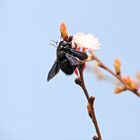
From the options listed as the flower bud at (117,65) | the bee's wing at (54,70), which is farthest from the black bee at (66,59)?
the flower bud at (117,65)

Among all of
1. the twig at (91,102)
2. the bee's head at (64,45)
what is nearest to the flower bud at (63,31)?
the bee's head at (64,45)

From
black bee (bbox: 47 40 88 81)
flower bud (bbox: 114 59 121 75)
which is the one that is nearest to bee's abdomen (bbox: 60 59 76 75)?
black bee (bbox: 47 40 88 81)

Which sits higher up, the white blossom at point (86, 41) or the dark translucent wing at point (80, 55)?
the white blossom at point (86, 41)

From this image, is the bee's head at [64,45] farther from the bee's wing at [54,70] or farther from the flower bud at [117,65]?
the flower bud at [117,65]

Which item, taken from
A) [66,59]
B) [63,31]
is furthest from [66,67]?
[63,31]

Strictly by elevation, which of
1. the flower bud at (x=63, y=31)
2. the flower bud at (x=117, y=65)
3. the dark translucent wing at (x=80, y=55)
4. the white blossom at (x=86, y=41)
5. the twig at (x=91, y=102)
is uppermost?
the flower bud at (x=63, y=31)

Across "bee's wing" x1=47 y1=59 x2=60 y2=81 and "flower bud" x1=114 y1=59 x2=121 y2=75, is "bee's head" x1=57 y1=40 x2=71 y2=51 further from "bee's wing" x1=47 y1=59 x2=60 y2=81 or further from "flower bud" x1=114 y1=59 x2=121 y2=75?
"flower bud" x1=114 y1=59 x2=121 y2=75

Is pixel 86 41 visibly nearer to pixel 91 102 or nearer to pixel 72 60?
pixel 72 60

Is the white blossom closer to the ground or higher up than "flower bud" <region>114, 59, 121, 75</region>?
higher up

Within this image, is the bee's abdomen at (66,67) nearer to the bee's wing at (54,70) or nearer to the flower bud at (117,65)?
the bee's wing at (54,70)
